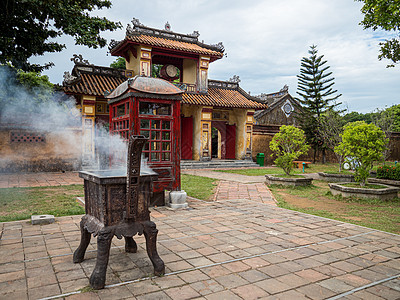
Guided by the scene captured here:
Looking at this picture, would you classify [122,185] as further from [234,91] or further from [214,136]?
[214,136]

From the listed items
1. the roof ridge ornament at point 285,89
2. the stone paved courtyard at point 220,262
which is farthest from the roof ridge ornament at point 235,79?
the stone paved courtyard at point 220,262

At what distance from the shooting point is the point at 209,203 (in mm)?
6703

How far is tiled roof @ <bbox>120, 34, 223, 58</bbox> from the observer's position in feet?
50.0

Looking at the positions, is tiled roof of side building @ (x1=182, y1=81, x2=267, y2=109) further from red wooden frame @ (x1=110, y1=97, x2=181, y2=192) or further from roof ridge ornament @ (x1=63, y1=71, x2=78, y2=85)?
red wooden frame @ (x1=110, y1=97, x2=181, y2=192)

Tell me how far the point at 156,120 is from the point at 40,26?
5.69 metres

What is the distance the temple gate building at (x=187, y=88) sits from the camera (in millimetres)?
14406

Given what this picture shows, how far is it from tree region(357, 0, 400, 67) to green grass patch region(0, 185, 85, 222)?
28.7ft

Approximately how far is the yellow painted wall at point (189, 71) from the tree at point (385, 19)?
34.0 ft

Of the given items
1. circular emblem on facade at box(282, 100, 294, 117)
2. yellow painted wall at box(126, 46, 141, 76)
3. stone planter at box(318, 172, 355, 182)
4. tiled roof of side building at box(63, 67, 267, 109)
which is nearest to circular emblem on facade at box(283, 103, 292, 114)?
circular emblem on facade at box(282, 100, 294, 117)

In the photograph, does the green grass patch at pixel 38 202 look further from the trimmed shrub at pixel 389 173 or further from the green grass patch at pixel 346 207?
the trimmed shrub at pixel 389 173

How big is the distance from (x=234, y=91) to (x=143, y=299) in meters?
18.4

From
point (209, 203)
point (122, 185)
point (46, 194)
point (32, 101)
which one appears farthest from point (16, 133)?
point (122, 185)

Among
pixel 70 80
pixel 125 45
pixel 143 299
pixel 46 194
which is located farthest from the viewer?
pixel 125 45

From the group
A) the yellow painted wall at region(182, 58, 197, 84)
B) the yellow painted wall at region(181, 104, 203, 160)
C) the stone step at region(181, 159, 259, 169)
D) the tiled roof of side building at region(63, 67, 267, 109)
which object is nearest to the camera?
the tiled roof of side building at region(63, 67, 267, 109)
